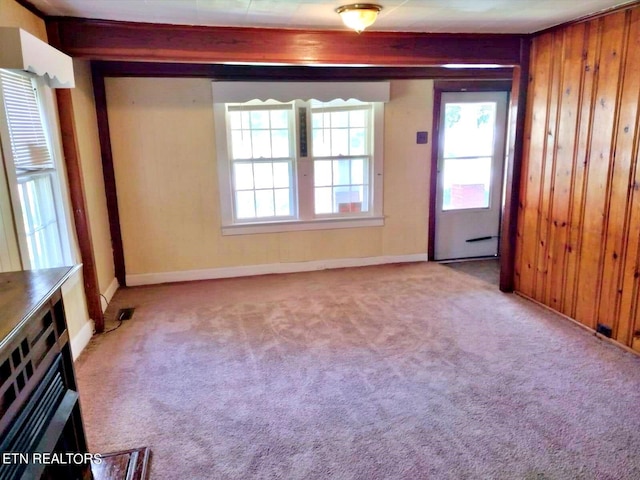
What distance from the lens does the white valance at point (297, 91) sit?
4.24 meters

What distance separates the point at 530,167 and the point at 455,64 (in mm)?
1077

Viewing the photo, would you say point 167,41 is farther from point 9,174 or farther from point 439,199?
point 439,199

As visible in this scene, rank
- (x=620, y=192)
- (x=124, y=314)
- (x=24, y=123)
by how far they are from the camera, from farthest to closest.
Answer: (x=124, y=314), (x=620, y=192), (x=24, y=123)

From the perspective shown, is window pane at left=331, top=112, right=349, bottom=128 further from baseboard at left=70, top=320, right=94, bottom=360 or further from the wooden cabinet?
the wooden cabinet

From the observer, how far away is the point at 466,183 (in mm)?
5121

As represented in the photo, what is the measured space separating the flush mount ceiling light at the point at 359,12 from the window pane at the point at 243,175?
2.13 metres

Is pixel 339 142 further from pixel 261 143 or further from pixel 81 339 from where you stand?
pixel 81 339

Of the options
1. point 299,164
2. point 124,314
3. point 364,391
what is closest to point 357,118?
point 299,164

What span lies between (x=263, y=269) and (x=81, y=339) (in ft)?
6.74

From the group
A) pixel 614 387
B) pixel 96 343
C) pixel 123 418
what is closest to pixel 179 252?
pixel 96 343

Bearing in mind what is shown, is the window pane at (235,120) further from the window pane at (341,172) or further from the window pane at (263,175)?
the window pane at (341,172)

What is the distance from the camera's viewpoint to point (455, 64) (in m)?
3.62

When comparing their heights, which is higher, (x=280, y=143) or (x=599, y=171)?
(x=280, y=143)


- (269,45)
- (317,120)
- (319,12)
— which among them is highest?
(319,12)
